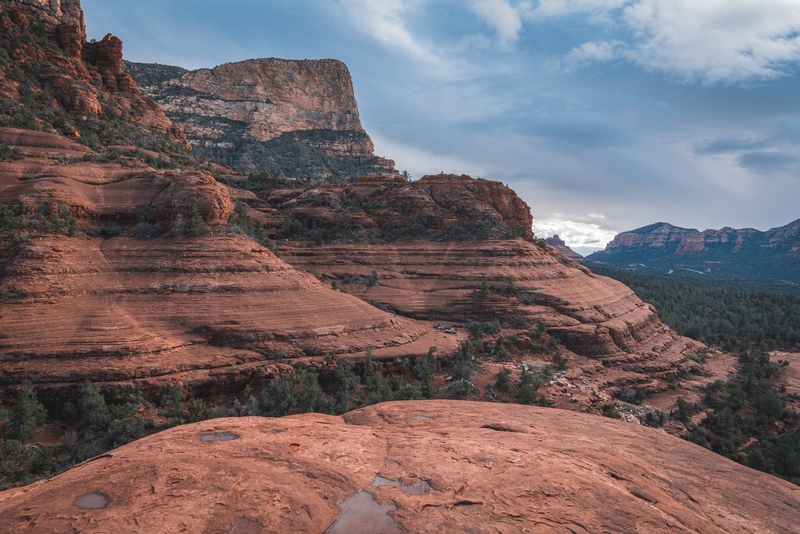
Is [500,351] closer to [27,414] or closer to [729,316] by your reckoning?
[27,414]

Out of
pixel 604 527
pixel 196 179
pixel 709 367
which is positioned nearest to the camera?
pixel 604 527

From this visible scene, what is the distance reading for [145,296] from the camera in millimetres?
18562

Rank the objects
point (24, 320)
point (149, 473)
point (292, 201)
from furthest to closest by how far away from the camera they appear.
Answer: point (292, 201), point (24, 320), point (149, 473)

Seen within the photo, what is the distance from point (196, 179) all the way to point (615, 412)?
91.6 ft

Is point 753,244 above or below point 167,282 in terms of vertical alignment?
above

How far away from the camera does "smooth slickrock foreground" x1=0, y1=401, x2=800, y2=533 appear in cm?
449

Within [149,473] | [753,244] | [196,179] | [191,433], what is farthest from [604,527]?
[753,244]

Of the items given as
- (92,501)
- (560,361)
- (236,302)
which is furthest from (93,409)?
(560,361)

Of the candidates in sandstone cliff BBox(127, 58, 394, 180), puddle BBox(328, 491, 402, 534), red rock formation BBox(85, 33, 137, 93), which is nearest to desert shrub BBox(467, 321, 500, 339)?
puddle BBox(328, 491, 402, 534)

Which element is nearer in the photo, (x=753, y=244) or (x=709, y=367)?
(x=709, y=367)

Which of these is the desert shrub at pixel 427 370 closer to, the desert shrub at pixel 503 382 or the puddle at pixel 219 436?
the desert shrub at pixel 503 382

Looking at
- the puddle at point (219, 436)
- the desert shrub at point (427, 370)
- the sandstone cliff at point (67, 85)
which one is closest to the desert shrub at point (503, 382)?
the desert shrub at point (427, 370)

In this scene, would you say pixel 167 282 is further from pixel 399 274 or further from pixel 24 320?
pixel 399 274

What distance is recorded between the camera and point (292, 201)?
42.1m
